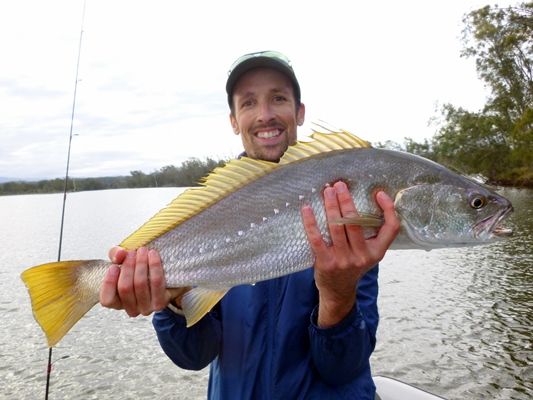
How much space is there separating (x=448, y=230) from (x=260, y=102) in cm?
190

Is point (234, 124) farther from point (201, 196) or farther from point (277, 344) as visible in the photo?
point (277, 344)

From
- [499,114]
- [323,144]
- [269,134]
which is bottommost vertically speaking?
[323,144]

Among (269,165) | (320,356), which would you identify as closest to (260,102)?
(269,165)

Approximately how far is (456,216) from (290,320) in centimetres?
122

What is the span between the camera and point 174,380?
9.41 metres

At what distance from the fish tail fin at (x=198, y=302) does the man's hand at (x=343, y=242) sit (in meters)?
0.64

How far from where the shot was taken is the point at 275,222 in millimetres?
2773

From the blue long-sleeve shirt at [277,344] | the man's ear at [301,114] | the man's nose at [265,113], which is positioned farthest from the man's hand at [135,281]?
the man's ear at [301,114]

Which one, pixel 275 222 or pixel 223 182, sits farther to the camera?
pixel 223 182

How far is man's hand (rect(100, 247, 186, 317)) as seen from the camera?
2.77m

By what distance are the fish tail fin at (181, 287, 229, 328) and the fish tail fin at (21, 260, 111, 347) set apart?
0.56 meters

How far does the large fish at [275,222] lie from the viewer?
2.71 meters

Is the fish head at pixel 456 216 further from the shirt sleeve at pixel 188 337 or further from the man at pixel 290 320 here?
the shirt sleeve at pixel 188 337

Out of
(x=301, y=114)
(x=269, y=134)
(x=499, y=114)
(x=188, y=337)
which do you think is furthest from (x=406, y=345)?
(x=499, y=114)
